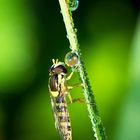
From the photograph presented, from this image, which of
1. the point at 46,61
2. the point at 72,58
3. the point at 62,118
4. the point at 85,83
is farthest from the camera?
the point at 46,61

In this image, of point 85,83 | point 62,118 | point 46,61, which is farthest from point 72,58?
point 46,61

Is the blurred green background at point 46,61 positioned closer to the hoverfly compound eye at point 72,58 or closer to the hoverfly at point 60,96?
the hoverfly at point 60,96

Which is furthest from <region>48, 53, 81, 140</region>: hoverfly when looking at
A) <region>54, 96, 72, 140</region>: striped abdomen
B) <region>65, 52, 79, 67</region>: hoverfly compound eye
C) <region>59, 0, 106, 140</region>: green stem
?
<region>59, 0, 106, 140</region>: green stem

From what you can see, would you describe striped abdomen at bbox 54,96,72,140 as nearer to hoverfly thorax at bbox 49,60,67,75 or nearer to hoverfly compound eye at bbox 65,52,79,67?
hoverfly thorax at bbox 49,60,67,75

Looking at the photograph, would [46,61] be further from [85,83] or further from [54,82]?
[85,83]

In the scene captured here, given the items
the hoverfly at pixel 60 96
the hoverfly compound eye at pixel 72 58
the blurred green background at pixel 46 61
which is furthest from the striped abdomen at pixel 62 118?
the blurred green background at pixel 46 61

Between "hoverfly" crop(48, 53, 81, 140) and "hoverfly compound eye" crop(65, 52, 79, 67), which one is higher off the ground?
"hoverfly" crop(48, 53, 81, 140)
